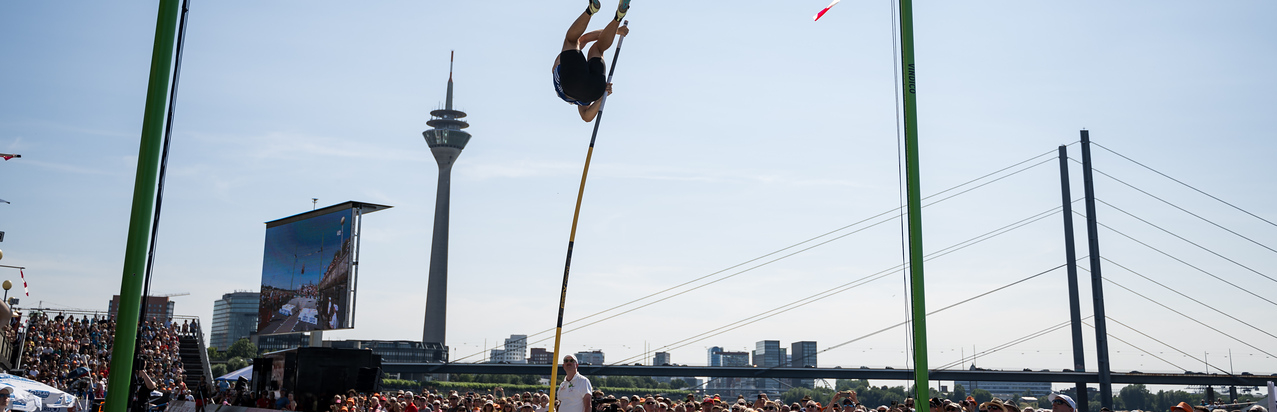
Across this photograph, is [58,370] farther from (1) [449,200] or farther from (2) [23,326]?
(1) [449,200]

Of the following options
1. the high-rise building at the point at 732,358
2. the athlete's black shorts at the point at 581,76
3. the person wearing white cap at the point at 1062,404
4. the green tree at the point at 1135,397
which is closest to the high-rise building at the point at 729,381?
the high-rise building at the point at 732,358

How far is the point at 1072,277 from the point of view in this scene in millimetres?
30031

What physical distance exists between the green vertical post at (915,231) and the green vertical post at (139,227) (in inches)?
196

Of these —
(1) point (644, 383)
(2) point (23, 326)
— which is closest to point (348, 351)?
(2) point (23, 326)

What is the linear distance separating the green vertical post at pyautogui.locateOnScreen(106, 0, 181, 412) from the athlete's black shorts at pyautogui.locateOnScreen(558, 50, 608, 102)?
2.36m

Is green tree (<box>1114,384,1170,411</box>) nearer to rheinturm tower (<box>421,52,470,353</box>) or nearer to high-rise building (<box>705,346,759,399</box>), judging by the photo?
high-rise building (<box>705,346,759,399</box>)

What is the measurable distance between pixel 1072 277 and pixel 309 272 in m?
23.2

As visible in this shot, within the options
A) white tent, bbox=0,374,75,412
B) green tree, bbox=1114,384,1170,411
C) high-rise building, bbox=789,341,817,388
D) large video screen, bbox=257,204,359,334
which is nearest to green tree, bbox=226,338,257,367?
high-rise building, bbox=789,341,817,388

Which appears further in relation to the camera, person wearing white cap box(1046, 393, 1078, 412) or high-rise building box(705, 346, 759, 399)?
high-rise building box(705, 346, 759, 399)

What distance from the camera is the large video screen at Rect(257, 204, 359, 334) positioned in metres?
25.3

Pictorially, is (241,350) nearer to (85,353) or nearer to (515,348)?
(515,348)

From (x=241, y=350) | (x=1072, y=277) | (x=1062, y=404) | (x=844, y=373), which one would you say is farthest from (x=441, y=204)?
(x=1062, y=404)

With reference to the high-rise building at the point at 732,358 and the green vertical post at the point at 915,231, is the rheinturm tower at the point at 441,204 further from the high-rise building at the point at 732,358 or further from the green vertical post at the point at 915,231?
the green vertical post at the point at 915,231

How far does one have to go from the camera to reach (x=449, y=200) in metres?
146
